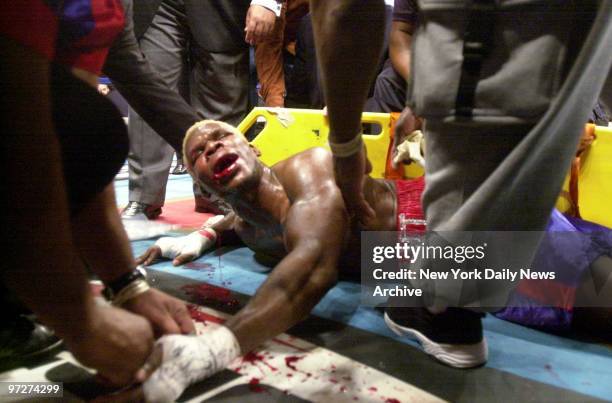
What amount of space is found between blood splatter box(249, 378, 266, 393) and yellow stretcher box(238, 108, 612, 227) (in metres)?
0.91

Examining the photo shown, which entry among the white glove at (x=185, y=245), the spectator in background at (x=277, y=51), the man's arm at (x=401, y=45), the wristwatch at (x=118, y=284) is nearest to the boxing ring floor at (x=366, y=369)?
the wristwatch at (x=118, y=284)

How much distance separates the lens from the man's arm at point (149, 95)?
1.26 metres

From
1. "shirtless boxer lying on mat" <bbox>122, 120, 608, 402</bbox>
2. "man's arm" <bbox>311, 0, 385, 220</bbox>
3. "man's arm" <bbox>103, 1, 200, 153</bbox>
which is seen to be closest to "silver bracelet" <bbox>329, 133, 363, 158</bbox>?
"man's arm" <bbox>311, 0, 385, 220</bbox>

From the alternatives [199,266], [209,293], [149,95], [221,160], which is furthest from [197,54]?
[209,293]

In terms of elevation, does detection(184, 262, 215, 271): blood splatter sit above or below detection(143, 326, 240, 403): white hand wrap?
below

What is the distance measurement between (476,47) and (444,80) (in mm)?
55

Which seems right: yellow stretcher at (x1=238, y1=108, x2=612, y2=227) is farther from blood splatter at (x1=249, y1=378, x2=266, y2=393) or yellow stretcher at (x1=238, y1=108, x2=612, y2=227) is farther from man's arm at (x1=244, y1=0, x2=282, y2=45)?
blood splatter at (x1=249, y1=378, x2=266, y2=393)

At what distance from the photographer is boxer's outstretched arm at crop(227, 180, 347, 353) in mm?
900

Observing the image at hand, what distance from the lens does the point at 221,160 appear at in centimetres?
134

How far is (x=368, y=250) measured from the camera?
0.98 meters

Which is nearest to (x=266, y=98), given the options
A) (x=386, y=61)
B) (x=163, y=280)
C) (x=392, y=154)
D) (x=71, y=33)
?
(x=386, y=61)

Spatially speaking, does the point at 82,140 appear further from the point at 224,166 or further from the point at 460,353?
the point at 224,166

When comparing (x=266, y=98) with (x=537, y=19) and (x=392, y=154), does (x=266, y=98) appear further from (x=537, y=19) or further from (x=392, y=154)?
(x=537, y=19)

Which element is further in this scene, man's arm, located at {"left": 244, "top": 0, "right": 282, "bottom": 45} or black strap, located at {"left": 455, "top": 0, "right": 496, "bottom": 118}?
man's arm, located at {"left": 244, "top": 0, "right": 282, "bottom": 45}
